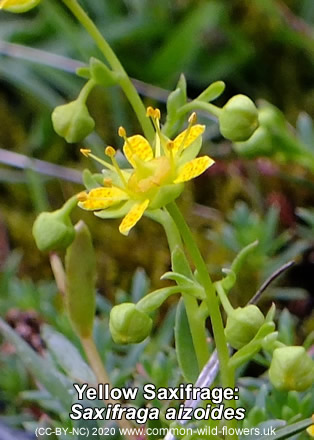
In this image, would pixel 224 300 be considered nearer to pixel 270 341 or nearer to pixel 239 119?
pixel 270 341

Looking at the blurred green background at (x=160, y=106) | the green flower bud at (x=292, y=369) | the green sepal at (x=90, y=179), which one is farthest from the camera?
the blurred green background at (x=160, y=106)

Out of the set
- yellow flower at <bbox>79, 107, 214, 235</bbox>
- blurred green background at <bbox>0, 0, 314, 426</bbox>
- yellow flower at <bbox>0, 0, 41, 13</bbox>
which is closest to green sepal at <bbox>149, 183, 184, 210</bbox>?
yellow flower at <bbox>79, 107, 214, 235</bbox>

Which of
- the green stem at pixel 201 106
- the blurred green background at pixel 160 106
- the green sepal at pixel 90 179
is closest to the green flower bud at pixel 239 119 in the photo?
the green stem at pixel 201 106

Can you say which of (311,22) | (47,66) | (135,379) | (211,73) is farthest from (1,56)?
(135,379)

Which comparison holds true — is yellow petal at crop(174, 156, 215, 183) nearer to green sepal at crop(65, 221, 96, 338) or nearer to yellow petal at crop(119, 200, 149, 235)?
yellow petal at crop(119, 200, 149, 235)

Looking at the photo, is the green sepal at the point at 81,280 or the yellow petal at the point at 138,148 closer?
the yellow petal at the point at 138,148

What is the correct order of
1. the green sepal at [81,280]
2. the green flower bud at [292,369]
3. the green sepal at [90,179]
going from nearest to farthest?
1. the green flower bud at [292,369]
2. the green sepal at [90,179]
3. the green sepal at [81,280]

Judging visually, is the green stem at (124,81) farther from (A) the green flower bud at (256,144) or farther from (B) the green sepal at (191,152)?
(A) the green flower bud at (256,144)
